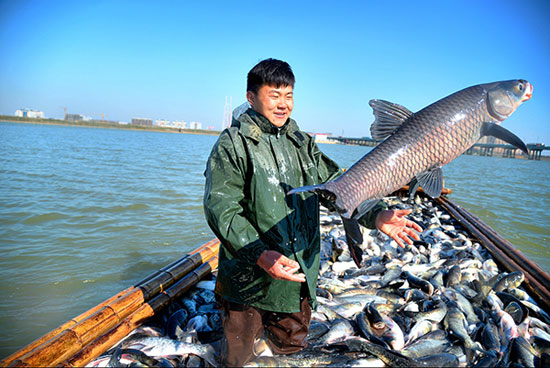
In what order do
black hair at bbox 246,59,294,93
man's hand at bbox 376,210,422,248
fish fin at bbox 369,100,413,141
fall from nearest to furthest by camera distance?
fish fin at bbox 369,100,413,141 → man's hand at bbox 376,210,422,248 → black hair at bbox 246,59,294,93

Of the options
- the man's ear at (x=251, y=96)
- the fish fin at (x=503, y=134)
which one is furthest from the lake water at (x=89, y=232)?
the fish fin at (x=503, y=134)

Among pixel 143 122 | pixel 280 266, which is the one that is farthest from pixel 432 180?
pixel 143 122

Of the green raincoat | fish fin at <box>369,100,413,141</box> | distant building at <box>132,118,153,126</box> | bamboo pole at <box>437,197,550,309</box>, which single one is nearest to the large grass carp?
fish fin at <box>369,100,413,141</box>

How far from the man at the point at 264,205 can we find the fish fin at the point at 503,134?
0.66 m

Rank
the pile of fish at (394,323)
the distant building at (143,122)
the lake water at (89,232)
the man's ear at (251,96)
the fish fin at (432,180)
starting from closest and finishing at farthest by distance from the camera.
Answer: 1. the fish fin at (432,180)
2. the man's ear at (251,96)
3. the pile of fish at (394,323)
4. the lake water at (89,232)
5. the distant building at (143,122)

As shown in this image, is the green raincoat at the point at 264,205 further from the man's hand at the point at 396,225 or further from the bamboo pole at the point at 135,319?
the bamboo pole at the point at 135,319

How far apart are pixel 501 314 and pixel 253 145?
3.07 meters

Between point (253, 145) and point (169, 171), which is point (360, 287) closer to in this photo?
point (253, 145)

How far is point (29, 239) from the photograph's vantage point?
7.20 metres

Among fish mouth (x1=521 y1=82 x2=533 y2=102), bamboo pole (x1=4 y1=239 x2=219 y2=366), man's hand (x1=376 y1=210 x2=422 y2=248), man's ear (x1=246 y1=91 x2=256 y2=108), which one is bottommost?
bamboo pole (x1=4 y1=239 x2=219 y2=366)

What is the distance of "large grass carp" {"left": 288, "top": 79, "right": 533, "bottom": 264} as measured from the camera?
71.4 inches

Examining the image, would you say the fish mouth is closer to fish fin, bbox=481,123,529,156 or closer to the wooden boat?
fish fin, bbox=481,123,529,156

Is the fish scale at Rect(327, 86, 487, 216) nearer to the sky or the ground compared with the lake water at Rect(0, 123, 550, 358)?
nearer to the sky

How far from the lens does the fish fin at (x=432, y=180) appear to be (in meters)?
1.87
